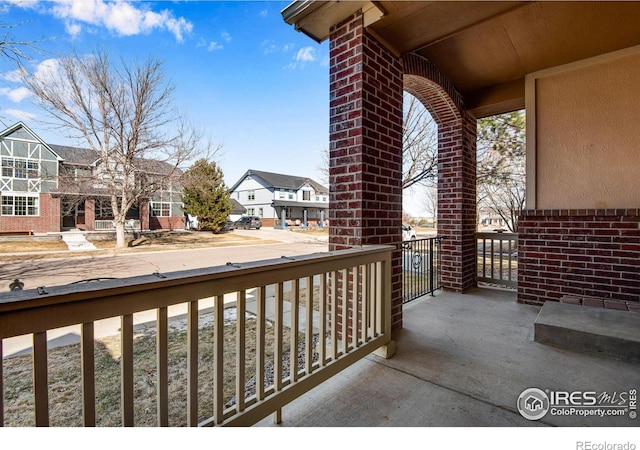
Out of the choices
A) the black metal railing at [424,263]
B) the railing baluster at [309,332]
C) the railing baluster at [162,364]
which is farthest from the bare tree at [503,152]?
the railing baluster at [162,364]

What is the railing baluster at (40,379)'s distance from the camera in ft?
2.71

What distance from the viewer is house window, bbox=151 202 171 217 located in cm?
1927

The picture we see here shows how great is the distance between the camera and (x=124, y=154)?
446 inches

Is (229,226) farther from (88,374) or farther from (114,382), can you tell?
(88,374)

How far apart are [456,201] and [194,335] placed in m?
3.92

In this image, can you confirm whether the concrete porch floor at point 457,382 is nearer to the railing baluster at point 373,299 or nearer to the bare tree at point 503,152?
the railing baluster at point 373,299

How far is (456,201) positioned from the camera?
13.6 ft

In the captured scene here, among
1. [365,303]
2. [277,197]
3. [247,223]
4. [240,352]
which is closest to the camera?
[240,352]

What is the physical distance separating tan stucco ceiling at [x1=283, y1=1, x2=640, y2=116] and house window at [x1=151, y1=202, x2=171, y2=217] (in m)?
19.8

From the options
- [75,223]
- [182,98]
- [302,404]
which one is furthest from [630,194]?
[75,223]

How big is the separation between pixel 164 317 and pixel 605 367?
2.85 m

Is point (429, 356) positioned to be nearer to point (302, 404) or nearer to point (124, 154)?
point (302, 404)

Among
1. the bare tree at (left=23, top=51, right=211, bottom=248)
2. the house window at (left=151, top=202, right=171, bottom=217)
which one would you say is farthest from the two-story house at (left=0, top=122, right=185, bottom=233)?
the house window at (left=151, top=202, right=171, bottom=217)

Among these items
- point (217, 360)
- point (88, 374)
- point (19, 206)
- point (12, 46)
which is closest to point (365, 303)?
point (217, 360)
